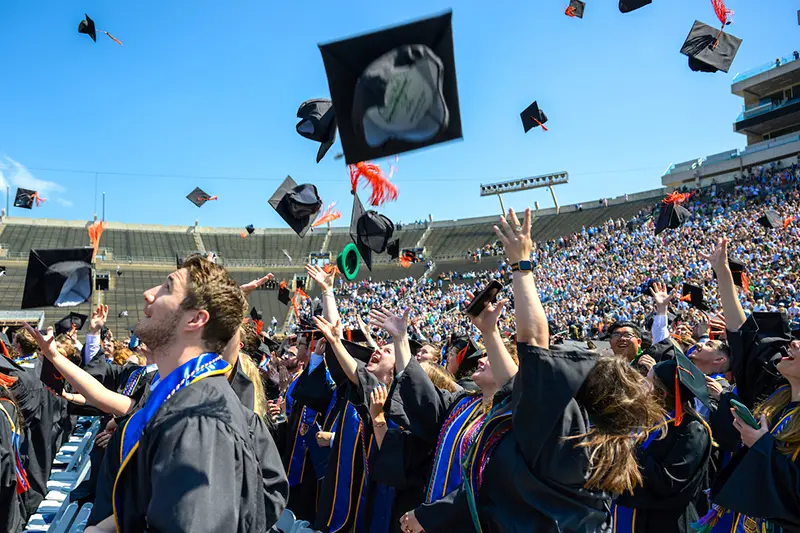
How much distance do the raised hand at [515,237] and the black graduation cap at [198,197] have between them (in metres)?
18.3

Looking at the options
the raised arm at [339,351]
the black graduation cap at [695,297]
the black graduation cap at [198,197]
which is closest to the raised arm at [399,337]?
the raised arm at [339,351]

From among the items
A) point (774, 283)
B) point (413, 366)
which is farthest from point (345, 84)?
point (774, 283)

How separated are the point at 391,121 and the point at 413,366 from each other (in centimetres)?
133

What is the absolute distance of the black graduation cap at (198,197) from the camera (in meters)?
19.7

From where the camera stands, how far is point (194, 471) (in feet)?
5.88

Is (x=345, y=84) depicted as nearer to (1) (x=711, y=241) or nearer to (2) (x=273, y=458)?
(2) (x=273, y=458)

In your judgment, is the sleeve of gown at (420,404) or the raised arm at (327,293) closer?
the sleeve of gown at (420,404)

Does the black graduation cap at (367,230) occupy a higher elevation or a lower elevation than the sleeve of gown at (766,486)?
higher

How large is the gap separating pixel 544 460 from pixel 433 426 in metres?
1.39

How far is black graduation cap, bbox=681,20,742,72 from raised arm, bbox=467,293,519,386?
6818 millimetres

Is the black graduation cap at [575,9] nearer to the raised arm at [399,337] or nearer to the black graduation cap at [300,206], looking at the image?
the black graduation cap at [300,206]

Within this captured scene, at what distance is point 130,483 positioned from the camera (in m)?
1.93

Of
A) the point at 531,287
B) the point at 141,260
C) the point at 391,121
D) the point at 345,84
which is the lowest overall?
the point at 531,287

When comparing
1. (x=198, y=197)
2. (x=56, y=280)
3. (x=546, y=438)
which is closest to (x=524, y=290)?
(x=546, y=438)
